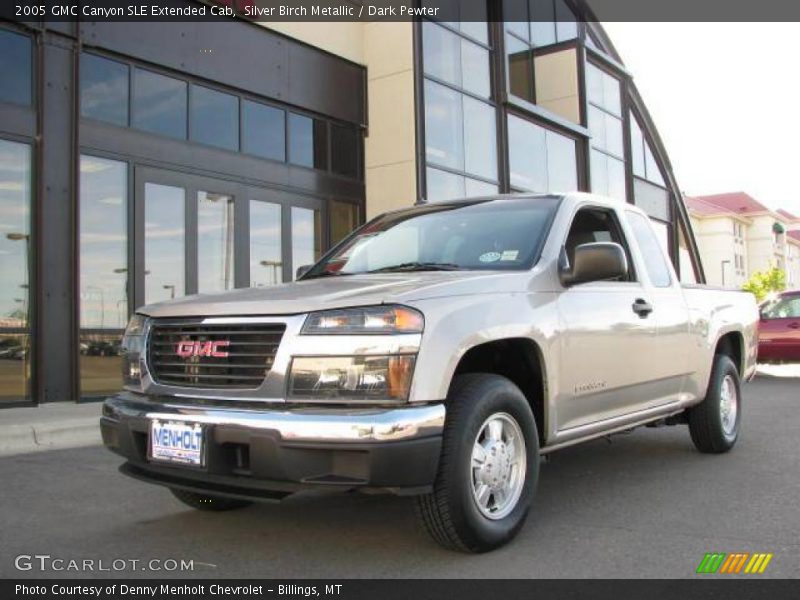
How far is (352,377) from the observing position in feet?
11.0

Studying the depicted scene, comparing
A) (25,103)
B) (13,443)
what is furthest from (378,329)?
(25,103)

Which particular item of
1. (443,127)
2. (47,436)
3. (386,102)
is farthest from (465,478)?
(443,127)

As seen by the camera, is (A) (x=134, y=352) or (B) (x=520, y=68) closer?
(A) (x=134, y=352)

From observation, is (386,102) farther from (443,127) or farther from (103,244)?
(103,244)

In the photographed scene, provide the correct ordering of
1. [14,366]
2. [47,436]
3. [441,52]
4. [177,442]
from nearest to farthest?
[177,442] < [47,436] < [14,366] < [441,52]

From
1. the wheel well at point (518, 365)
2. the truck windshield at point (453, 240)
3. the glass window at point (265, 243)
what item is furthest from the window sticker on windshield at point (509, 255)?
the glass window at point (265, 243)

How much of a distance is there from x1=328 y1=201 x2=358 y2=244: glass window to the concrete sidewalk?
6158mm

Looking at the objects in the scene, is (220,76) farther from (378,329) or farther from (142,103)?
(378,329)

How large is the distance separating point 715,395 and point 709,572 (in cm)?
286

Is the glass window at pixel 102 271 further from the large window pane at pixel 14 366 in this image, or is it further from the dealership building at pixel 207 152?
the large window pane at pixel 14 366

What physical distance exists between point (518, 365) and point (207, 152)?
8.45 m

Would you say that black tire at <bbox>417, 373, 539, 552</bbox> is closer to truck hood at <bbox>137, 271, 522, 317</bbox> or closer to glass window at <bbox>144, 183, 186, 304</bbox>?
truck hood at <bbox>137, 271, 522, 317</bbox>

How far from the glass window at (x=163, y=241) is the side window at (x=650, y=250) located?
6979 millimetres

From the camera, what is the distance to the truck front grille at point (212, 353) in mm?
3539
